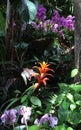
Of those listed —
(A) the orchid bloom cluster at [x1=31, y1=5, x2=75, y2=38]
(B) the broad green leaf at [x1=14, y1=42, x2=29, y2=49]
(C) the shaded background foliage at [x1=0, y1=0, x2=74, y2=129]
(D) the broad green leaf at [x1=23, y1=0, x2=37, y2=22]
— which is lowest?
(C) the shaded background foliage at [x1=0, y1=0, x2=74, y2=129]

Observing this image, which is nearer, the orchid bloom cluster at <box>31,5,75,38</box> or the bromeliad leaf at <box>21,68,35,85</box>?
the bromeliad leaf at <box>21,68,35,85</box>

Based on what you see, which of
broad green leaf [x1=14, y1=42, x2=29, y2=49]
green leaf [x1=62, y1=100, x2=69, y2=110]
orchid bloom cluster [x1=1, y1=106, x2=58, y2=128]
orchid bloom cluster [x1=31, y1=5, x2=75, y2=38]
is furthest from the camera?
orchid bloom cluster [x1=31, y1=5, x2=75, y2=38]

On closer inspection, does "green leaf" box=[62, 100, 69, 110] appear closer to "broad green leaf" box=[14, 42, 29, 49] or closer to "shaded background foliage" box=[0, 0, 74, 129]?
"shaded background foliage" box=[0, 0, 74, 129]

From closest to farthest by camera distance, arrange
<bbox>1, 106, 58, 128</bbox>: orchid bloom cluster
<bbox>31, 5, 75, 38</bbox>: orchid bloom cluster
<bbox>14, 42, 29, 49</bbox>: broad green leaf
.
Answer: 1. <bbox>1, 106, 58, 128</bbox>: orchid bloom cluster
2. <bbox>14, 42, 29, 49</bbox>: broad green leaf
3. <bbox>31, 5, 75, 38</bbox>: orchid bloom cluster

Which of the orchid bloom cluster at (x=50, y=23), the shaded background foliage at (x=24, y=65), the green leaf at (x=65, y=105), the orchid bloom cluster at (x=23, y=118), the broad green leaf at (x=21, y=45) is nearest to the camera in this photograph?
the orchid bloom cluster at (x=23, y=118)

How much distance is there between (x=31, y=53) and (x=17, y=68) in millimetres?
516

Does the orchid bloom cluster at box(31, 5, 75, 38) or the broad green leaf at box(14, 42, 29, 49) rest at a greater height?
the orchid bloom cluster at box(31, 5, 75, 38)

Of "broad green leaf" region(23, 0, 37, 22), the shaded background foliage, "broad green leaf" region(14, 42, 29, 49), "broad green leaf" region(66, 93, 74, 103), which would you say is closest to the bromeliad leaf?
the shaded background foliage

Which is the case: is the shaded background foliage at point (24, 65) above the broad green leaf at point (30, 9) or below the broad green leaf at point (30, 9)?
below

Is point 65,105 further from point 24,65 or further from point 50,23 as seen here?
point 50,23

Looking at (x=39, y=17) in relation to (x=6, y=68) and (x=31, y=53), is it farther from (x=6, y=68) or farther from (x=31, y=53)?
(x=6, y=68)

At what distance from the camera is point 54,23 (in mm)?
4418

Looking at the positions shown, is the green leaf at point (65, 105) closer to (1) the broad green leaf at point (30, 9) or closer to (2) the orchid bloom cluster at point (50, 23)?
(1) the broad green leaf at point (30, 9)

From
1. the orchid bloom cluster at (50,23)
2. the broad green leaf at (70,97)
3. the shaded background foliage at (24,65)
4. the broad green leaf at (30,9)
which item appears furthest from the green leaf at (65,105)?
the orchid bloom cluster at (50,23)
